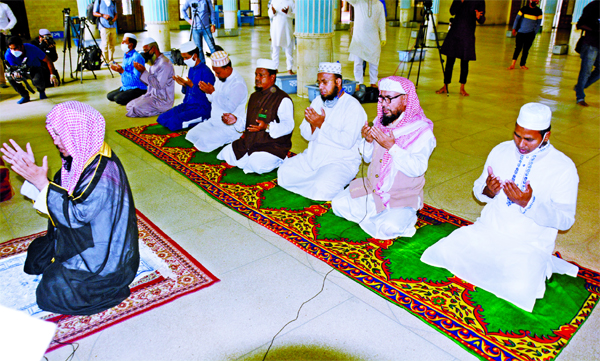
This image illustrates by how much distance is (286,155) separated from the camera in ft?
14.3

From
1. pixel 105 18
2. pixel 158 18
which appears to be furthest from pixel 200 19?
pixel 105 18

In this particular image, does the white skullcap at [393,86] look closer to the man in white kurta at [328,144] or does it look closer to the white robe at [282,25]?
the man in white kurta at [328,144]

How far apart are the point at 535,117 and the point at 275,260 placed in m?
1.68

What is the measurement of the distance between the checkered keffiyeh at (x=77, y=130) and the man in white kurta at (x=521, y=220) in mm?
1987

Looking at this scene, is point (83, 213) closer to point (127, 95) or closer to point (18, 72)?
point (127, 95)

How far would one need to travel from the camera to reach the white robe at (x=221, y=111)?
4.89m

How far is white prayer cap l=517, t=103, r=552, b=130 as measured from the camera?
226cm

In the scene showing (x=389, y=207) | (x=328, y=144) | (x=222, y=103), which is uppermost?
(x=222, y=103)

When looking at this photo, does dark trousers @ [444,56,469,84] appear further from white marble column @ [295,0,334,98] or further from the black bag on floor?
the black bag on floor

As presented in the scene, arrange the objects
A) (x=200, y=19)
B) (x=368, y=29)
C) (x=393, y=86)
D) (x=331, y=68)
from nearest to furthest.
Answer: (x=393, y=86) → (x=331, y=68) → (x=368, y=29) → (x=200, y=19)

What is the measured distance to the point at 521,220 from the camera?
2527 mm

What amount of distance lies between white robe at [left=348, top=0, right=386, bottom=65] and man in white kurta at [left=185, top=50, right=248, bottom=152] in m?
2.86

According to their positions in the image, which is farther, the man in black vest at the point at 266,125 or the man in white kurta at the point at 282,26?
the man in white kurta at the point at 282,26

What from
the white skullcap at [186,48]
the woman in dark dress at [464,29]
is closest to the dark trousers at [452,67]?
the woman in dark dress at [464,29]
